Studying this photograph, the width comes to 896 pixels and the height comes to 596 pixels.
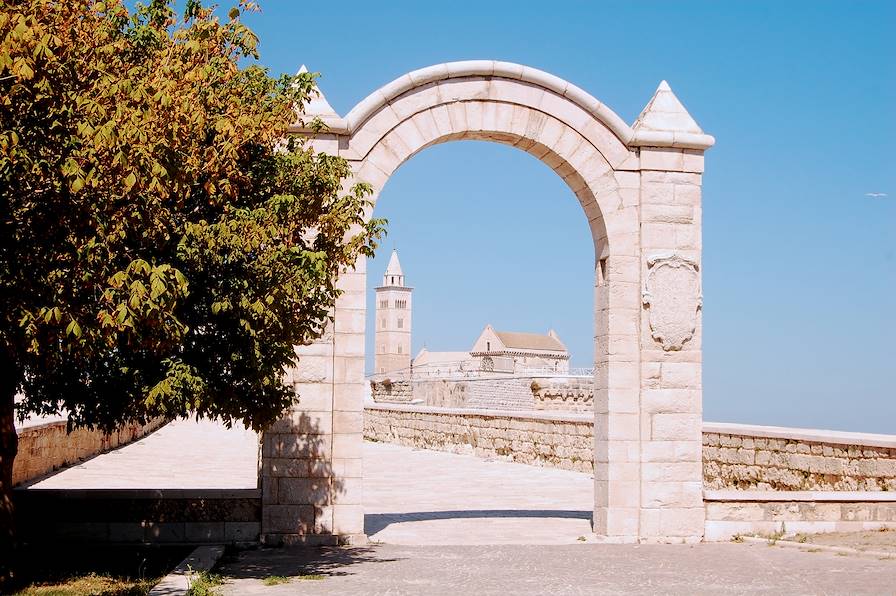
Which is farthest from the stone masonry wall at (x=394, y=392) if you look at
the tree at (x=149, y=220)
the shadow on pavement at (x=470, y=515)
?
the tree at (x=149, y=220)

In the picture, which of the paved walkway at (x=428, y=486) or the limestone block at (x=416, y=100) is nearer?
the limestone block at (x=416, y=100)

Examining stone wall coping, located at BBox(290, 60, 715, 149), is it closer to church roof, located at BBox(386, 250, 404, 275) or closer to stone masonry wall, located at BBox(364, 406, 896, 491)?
stone masonry wall, located at BBox(364, 406, 896, 491)

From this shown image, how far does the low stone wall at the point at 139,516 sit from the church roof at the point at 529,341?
9749cm

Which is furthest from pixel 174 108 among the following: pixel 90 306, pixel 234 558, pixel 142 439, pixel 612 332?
pixel 142 439

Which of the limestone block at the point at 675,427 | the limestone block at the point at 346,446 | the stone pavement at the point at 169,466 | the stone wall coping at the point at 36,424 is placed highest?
the limestone block at the point at 675,427

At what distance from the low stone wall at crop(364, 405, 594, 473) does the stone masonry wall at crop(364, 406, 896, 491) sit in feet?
0.07

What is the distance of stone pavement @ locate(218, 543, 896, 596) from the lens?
27.2 ft

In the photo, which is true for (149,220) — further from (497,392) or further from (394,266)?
(394,266)

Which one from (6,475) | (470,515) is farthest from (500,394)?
(6,475)

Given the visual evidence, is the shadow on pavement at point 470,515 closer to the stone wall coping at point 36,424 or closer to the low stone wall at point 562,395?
the stone wall coping at point 36,424

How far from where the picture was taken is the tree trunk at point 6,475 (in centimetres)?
864

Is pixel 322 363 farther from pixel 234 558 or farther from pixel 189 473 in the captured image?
pixel 189 473

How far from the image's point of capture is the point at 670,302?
11234 millimetres

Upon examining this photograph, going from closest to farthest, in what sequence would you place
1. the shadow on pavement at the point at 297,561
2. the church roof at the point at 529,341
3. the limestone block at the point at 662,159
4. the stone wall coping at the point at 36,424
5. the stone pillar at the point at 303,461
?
the shadow on pavement at the point at 297,561, the stone pillar at the point at 303,461, the limestone block at the point at 662,159, the stone wall coping at the point at 36,424, the church roof at the point at 529,341
